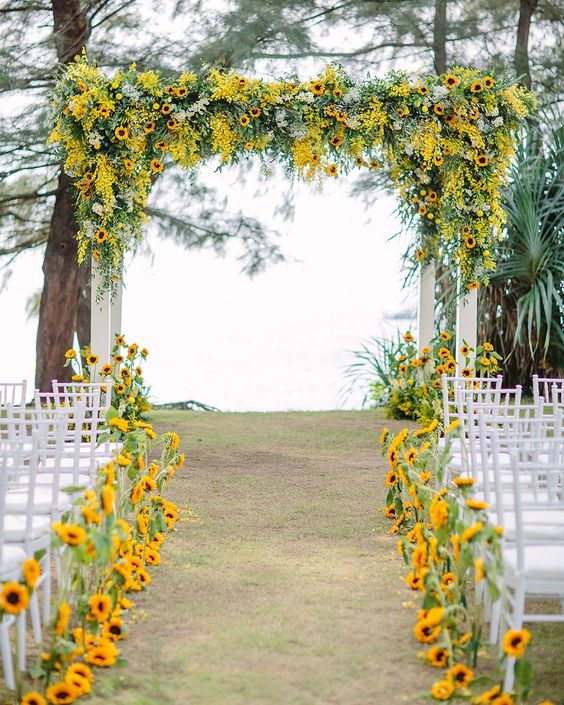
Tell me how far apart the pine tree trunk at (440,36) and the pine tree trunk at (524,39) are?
0.70 meters

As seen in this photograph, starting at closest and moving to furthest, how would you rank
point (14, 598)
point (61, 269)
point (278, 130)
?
point (14, 598)
point (278, 130)
point (61, 269)

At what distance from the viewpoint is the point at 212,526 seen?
15.0 feet

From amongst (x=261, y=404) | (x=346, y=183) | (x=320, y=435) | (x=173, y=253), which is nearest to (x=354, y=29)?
(x=346, y=183)

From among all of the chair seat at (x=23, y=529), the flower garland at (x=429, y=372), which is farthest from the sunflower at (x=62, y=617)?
the flower garland at (x=429, y=372)

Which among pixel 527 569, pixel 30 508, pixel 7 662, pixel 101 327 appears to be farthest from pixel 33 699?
pixel 101 327

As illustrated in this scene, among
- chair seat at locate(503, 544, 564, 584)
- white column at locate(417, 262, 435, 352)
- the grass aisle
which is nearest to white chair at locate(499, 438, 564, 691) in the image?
chair seat at locate(503, 544, 564, 584)

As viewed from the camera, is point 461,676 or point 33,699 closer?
point 33,699

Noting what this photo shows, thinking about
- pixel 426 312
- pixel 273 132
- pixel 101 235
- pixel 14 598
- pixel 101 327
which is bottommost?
pixel 14 598

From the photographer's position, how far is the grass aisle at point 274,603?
2615 millimetres

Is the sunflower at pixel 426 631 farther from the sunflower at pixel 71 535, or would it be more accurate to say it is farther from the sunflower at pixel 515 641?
the sunflower at pixel 71 535

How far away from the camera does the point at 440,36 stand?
9.57 metres

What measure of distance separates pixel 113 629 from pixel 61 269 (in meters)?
6.35

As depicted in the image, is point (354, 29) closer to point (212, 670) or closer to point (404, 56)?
point (404, 56)

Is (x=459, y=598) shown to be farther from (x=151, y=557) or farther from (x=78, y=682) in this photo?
(x=151, y=557)
